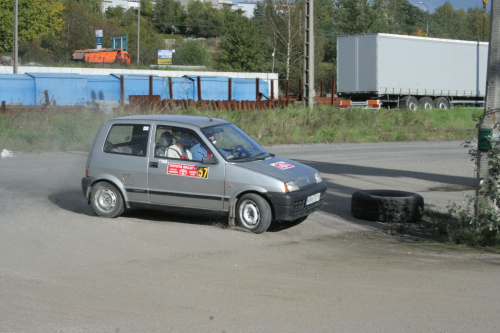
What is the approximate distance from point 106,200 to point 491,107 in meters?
5.77

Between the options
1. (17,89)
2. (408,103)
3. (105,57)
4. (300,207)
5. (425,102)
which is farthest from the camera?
(105,57)

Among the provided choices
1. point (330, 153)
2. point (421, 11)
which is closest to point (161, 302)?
point (330, 153)

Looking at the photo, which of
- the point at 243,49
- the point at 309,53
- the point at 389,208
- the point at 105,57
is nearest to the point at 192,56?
the point at 243,49

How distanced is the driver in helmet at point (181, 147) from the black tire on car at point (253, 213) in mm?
1088

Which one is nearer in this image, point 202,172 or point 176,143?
point 202,172

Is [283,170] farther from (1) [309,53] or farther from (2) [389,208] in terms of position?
(1) [309,53]

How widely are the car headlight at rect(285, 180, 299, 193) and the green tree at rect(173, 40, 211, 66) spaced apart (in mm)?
84314

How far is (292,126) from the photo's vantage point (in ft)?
84.6

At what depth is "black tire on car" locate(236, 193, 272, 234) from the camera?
8.63 metres

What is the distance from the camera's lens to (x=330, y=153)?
20578 mm

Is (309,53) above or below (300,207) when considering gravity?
above

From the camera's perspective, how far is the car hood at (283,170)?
8.77 metres

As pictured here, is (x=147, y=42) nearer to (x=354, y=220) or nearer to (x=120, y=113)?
(x=120, y=113)

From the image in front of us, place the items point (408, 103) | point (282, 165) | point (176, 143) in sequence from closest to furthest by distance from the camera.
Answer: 1. point (282, 165)
2. point (176, 143)
3. point (408, 103)
